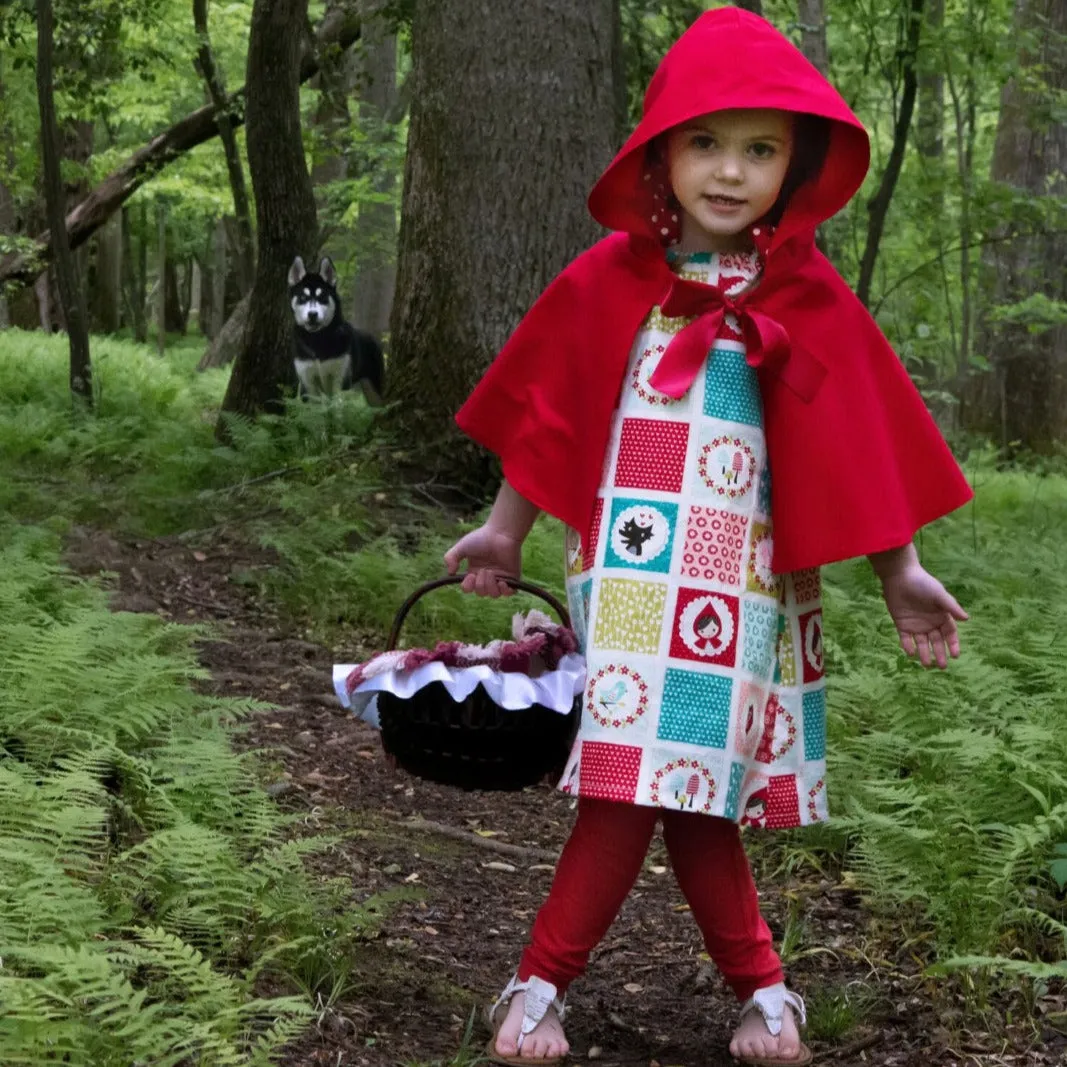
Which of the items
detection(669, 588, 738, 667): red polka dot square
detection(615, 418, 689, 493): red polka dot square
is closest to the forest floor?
detection(669, 588, 738, 667): red polka dot square

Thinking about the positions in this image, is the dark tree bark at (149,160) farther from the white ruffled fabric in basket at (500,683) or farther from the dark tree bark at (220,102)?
the white ruffled fabric in basket at (500,683)

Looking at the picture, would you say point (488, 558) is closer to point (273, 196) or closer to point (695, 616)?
point (695, 616)

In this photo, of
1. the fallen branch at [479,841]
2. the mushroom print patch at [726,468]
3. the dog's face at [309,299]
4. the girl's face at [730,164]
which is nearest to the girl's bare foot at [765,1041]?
the mushroom print patch at [726,468]

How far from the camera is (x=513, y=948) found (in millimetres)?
3643

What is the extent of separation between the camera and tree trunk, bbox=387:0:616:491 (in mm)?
7555

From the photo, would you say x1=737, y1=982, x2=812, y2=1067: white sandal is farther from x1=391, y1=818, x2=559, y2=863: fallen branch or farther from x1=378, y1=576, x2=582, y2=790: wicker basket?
x1=391, y1=818, x2=559, y2=863: fallen branch

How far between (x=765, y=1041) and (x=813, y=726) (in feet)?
2.10

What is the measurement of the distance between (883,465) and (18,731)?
2.36 m

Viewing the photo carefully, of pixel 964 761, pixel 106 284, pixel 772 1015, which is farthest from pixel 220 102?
pixel 106 284

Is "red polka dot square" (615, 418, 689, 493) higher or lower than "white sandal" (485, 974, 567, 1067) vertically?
higher

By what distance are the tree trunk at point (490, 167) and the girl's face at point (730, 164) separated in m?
4.81

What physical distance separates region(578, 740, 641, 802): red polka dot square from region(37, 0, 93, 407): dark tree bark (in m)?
8.46

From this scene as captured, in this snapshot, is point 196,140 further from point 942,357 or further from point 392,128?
point 942,357

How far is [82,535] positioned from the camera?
741 centimetres
